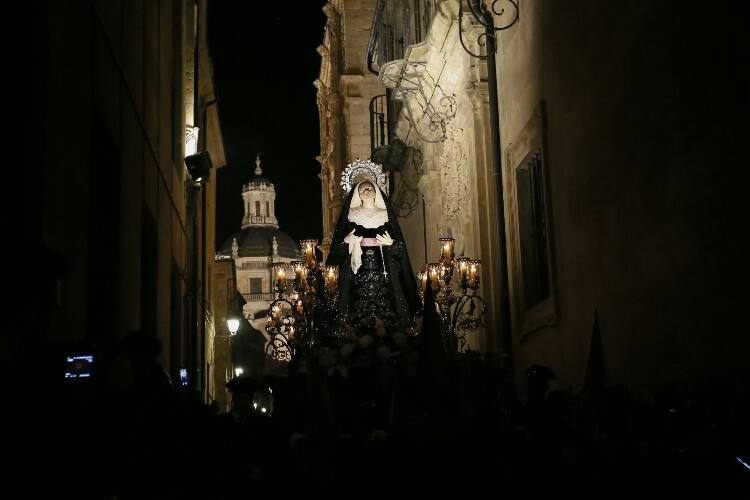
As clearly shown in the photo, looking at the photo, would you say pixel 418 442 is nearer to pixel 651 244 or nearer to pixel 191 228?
pixel 651 244

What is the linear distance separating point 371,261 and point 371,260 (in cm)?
2

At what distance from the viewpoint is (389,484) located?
6082 millimetres


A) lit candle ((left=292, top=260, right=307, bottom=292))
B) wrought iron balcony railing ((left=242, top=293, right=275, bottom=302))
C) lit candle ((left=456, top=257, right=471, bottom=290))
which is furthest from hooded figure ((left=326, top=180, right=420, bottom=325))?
wrought iron balcony railing ((left=242, top=293, right=275, bottom=302))

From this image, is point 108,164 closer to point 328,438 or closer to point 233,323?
point 328,438

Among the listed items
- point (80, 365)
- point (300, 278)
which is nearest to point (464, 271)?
point (300, 278)

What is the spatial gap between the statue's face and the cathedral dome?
106 m

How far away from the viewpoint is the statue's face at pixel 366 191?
51.7ft

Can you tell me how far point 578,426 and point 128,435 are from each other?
107 inches

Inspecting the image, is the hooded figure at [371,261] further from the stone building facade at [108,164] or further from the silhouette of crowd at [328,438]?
the silhouette of crowd at [328,438]

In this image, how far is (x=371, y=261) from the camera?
1538 cm

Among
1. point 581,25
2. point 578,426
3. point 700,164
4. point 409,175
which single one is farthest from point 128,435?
point 409,175

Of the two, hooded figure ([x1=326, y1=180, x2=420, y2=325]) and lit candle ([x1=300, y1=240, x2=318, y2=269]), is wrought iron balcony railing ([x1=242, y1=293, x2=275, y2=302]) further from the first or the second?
hooded figure ([x1=326, y1=180, x2=420, y2=325])

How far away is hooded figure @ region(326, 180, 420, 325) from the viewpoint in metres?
15.1

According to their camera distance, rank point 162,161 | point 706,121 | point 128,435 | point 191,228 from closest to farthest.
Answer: point 128,435 → point 706,121 → point 162,161 → point 191,228
